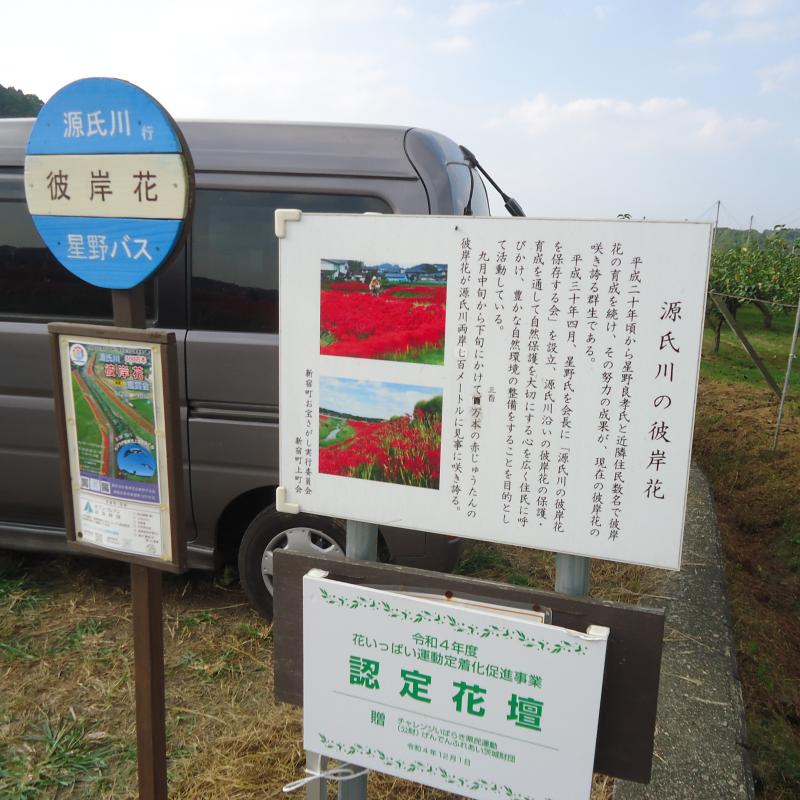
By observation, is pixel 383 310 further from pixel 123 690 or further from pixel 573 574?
pixel 123 690

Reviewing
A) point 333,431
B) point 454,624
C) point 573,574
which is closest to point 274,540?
point 333,431

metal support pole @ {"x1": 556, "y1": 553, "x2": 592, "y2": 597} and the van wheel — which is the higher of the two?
metal support pole @ {"x1": 556, "y1": 553, "x2": 592, "y2": 597}

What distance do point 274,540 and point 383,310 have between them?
166 centimetres

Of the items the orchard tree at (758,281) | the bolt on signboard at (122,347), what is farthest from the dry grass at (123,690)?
the orchard tree at (758,281)

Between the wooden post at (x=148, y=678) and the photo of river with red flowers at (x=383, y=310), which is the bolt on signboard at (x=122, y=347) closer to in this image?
the wooden post at (x=148, y=678)

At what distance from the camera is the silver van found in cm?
260

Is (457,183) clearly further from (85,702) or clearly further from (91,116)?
(85,702)

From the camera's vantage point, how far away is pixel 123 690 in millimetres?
2588

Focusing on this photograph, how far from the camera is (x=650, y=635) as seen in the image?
1.40 m

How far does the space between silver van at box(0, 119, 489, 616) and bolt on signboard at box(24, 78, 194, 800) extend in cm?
92

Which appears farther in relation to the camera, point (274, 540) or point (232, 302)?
point (274, 540)

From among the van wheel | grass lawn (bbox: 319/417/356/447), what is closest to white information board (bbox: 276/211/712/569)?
grass lawn (bbox: 319/417/356/447)

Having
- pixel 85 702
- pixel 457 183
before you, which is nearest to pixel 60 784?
pixel 85 702

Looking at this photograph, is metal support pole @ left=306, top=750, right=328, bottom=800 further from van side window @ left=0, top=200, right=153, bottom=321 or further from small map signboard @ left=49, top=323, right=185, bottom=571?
van side window @ left=0, top=200, right=153, bottom=321
